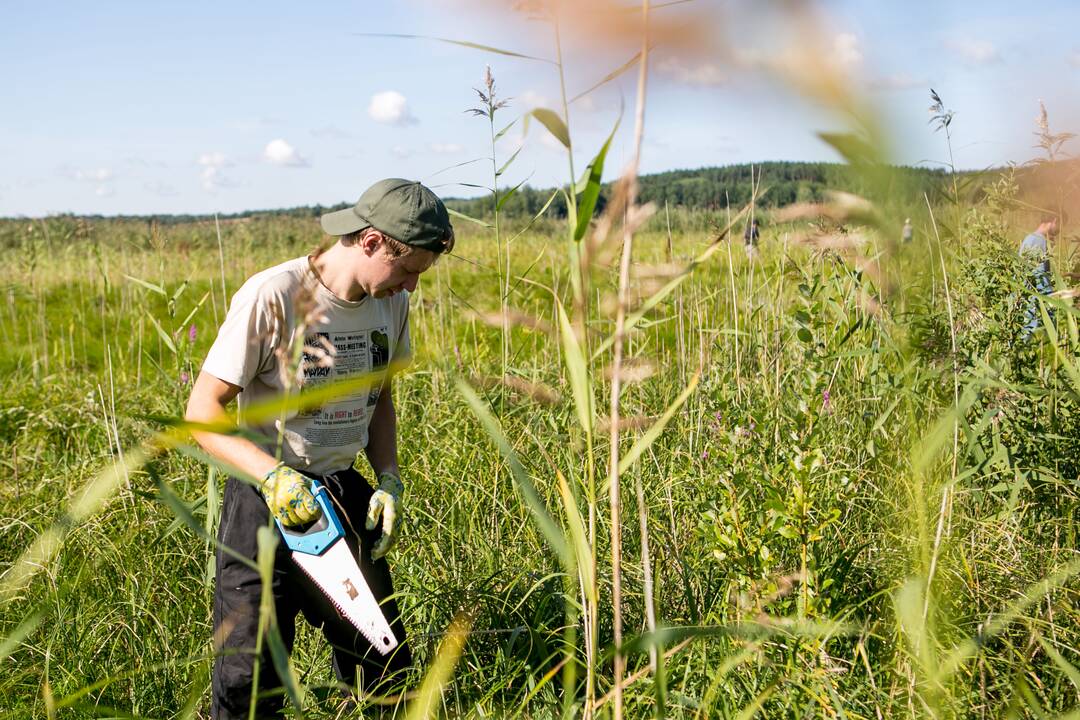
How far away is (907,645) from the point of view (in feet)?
5.41

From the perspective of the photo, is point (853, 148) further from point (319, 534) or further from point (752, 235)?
point (752, 235)

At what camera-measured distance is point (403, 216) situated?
1.94 m

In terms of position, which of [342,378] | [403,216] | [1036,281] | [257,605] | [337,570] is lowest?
[257,605]

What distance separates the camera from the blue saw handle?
5.84ft

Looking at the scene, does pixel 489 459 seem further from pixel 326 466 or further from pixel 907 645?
pixel 907 645

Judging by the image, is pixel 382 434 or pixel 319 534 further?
pixel 382 434

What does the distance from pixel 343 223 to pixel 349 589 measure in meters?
0.87

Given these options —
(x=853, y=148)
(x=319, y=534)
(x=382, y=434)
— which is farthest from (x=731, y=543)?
(x=853, y=148)

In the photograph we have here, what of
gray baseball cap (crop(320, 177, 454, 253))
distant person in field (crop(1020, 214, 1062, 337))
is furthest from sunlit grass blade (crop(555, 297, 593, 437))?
distant person in field (crop(1020, 214, 1062, 337))

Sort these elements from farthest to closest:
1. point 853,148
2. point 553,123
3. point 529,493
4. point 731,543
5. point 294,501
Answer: point 731,543, point 294,501, point 529,493, point 553,123, point 853,148

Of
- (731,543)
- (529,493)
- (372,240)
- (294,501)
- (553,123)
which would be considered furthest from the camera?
(372,240)

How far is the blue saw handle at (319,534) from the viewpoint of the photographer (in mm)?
1781

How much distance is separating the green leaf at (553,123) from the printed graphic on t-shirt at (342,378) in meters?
1.20

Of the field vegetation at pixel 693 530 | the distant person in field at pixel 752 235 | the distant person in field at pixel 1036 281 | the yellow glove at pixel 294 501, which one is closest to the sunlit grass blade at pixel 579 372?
the field vegetation at pixel 693 530
